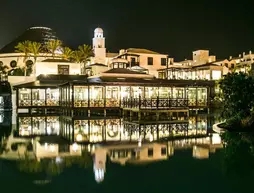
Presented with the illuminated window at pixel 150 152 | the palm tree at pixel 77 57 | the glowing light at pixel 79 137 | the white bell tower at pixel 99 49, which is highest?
the white bell tower at pixel 99 49

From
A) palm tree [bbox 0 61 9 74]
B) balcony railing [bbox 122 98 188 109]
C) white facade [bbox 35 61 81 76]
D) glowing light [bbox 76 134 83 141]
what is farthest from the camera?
palm tree [bbox 0 61 9 74]

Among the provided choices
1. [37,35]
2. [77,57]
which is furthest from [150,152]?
[37,35]

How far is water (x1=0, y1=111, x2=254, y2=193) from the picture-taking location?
6516 mm

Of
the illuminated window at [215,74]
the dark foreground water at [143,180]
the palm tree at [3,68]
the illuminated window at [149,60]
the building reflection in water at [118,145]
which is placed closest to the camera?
the dark foreground water at [143,180]

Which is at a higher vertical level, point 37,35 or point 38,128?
point 37,35

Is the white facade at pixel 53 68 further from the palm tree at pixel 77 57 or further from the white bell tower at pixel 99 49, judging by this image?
the white bell tower at pixel 99 49

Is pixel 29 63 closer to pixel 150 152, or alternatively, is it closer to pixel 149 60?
pixel 149 60

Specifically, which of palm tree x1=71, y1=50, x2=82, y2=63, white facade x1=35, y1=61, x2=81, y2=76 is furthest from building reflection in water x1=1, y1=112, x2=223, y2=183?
palm tree x1=71, y1=50, x2=82, y2=63

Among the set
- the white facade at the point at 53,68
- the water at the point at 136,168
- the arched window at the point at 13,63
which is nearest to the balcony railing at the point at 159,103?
the water at the point at 136,168

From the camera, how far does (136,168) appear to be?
26.5 ft

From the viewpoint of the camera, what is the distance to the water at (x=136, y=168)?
21.4 ft

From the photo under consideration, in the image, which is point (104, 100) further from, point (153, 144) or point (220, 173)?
point (220, 173)

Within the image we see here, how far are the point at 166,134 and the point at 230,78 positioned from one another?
11.7ft

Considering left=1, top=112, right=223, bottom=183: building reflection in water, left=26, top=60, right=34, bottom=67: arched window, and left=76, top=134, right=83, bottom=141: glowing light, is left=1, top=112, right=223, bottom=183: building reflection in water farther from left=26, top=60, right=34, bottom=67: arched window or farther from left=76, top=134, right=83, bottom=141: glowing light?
left=26, top=60, right=34, bottom=67: arched window
